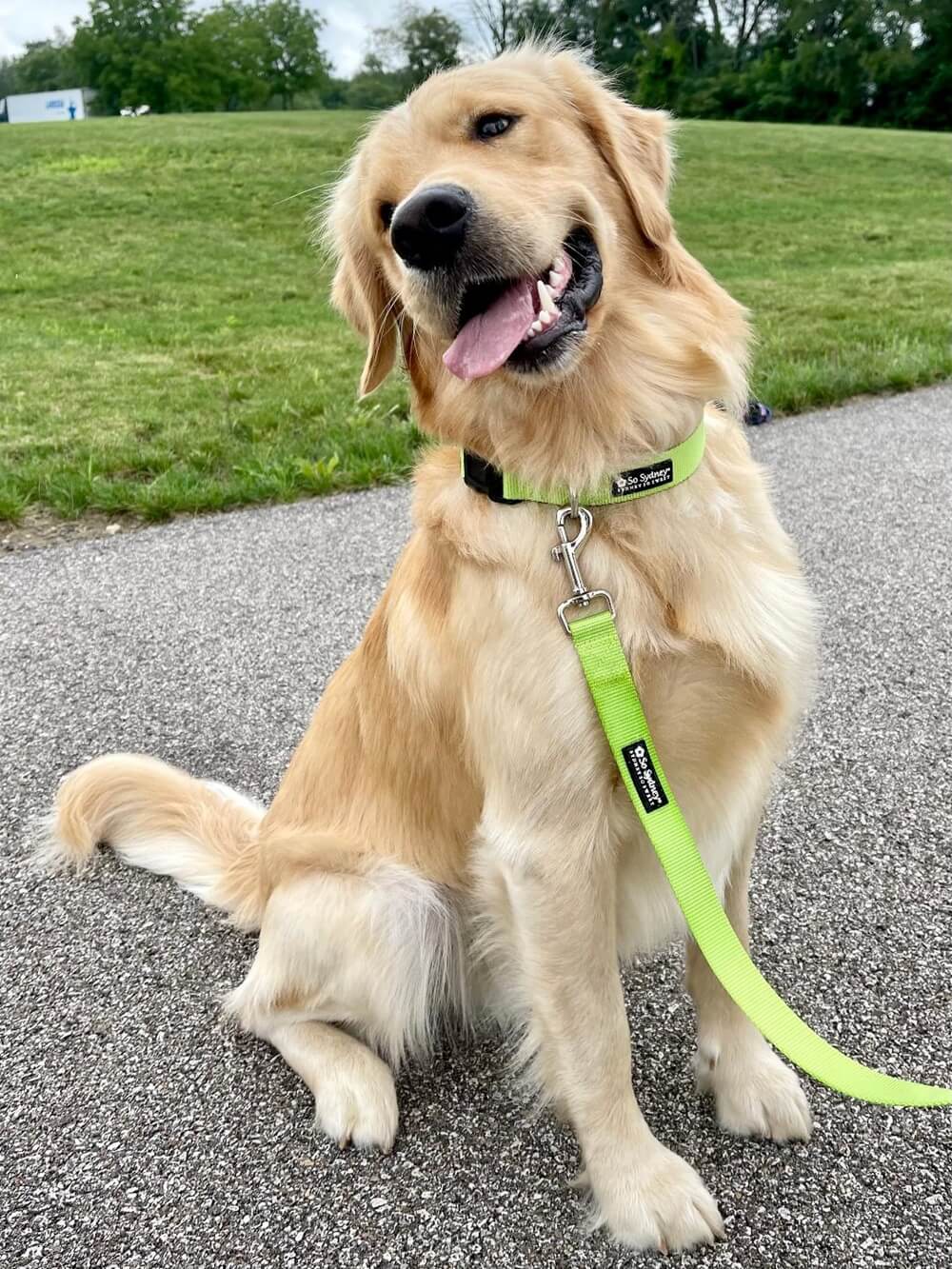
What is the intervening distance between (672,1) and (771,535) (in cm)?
6229

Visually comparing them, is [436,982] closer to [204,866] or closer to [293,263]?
[204,866]

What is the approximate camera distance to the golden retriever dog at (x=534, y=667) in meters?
1.70

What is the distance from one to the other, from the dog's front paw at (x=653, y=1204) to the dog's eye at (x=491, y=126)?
75.2 inches

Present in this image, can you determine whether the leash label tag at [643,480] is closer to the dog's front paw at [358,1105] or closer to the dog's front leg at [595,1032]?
the dog's front leg at [595,1032]

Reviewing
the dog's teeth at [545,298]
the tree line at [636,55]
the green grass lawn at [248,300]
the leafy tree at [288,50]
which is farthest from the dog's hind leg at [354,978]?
the leafy tree at [288,50]

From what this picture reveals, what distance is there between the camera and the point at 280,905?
80.0 inches

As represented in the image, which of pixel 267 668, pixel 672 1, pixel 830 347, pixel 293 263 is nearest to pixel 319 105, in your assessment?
pixel 672 1

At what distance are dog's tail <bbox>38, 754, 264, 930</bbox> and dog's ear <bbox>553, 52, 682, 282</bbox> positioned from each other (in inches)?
65.5

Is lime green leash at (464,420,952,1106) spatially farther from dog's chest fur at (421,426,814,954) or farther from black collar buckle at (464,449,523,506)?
black collar buckle at (464,449,523,506)

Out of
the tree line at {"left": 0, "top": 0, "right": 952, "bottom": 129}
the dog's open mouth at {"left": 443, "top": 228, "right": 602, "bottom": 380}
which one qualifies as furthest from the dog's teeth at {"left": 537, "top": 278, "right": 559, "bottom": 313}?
the tree line at {"left": 0, "top": 0, "right": 952, "bottom": 129}

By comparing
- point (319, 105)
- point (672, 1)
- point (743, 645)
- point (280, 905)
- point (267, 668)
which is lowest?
point (267, 668)

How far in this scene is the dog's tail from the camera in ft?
8.38

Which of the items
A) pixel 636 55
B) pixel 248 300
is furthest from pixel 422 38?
pixel 248 300

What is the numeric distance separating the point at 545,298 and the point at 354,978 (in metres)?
1.36
